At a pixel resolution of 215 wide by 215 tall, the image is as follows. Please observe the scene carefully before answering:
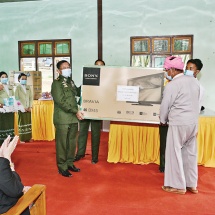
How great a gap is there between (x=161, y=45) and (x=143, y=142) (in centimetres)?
283

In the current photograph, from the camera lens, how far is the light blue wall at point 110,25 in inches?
230

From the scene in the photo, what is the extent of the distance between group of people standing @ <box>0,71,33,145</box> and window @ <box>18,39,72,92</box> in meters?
1.40

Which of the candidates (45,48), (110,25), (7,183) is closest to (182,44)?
(110,25)

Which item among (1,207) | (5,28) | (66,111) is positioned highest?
(5,28)

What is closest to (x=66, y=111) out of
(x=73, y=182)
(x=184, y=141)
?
(x=73, y=182)

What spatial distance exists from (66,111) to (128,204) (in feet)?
4.39

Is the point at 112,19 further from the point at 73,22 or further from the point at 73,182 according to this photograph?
the point at 73,182

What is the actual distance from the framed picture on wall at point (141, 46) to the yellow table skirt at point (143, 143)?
2.65 m

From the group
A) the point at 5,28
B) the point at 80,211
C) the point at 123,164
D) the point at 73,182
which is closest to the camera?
the point at 80,211

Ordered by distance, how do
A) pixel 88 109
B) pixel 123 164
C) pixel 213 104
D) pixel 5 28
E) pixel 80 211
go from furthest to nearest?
pixel 5 28, pixel 213 104, pixel 123 164, pixel 88 109, pixel 80 211

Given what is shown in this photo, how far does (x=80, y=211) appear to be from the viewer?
2.62 metres

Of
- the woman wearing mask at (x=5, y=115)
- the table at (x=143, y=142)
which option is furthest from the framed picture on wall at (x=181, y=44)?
the woman wearing mask at (x=5, y=115)

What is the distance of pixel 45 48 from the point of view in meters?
6.61

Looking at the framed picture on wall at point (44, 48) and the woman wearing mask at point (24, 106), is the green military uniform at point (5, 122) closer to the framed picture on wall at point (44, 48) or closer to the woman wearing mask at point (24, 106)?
the woman wearing mask at point (24, 106)
